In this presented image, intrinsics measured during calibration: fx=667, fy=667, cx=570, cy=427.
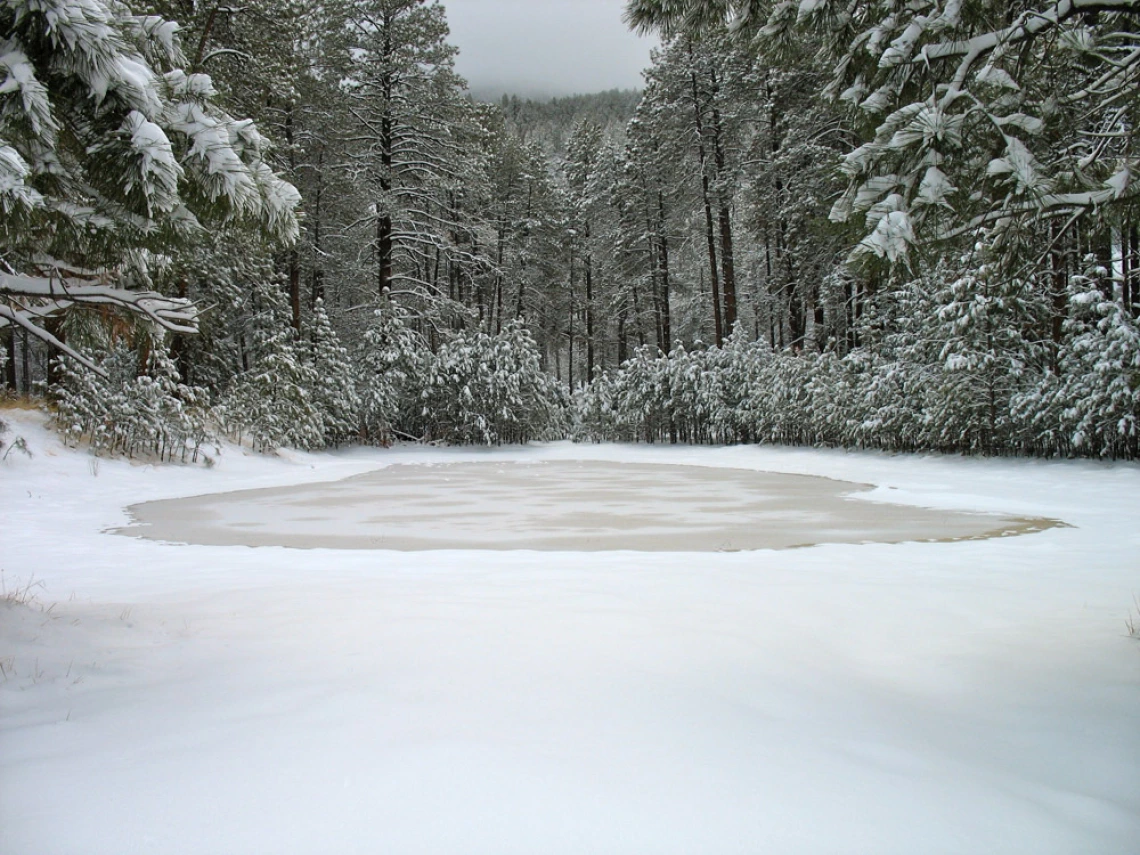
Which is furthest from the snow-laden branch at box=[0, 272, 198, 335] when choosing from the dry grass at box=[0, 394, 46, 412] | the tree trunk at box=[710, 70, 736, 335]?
the tree trunk at box=[710, 70, 736, 335]

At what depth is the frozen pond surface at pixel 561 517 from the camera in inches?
227

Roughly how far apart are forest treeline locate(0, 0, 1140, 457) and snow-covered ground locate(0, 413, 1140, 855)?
56.5 inches

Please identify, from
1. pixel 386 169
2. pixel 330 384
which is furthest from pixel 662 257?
pixel 330 384

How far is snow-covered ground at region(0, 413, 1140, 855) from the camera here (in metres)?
1.54

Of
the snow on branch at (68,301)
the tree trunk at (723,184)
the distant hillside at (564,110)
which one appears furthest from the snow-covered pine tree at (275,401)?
the distant hillside at (564,110)

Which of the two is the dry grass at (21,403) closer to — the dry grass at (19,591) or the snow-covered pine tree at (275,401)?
the snow-covered pine tree at (275,401)

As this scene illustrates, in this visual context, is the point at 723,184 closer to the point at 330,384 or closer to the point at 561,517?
the point at 330,384

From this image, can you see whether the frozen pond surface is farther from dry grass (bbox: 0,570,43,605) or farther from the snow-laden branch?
the snow-laden branch

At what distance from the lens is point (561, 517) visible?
286 inches

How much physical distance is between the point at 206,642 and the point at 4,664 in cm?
65

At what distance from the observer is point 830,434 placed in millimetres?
15102

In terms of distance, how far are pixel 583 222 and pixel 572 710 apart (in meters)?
Answer: 32.1

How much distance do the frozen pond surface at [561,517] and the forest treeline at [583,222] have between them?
2275 mm

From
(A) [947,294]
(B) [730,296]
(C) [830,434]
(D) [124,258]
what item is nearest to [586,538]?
(D) [124,258]
